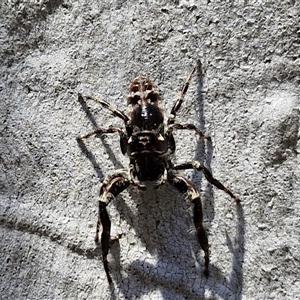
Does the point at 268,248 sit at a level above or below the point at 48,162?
below

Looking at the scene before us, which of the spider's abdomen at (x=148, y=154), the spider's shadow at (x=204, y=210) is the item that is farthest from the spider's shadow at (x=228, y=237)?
the spider's abdomen at (x=148, y=154)

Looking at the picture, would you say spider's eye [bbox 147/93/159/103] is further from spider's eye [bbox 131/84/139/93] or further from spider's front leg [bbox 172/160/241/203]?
spider's front leg [bbox 172/160/241/203]

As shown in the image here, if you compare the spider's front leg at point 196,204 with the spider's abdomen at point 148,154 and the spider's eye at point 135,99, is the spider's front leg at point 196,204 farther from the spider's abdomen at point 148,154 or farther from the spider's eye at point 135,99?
the spider's eye at point 135,99

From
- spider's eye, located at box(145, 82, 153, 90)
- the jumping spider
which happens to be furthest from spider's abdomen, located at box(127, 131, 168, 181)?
spider's eye, located at box(145, 82, 153, 90)

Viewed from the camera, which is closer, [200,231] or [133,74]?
[200,231]

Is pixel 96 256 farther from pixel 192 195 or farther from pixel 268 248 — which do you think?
pixel 268 248

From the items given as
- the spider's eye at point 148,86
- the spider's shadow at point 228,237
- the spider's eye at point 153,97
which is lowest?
the spider's shadow at point 228,237

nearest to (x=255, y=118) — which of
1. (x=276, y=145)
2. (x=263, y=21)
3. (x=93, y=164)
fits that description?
(x=276, y=145)
